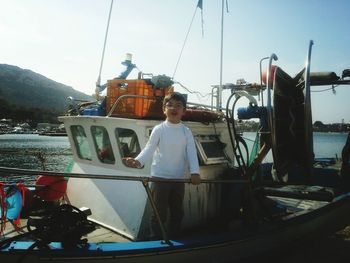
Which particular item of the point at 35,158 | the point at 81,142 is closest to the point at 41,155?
the point at 81,142

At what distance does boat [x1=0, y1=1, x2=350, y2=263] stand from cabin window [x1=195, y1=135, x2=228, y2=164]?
0.02 meters

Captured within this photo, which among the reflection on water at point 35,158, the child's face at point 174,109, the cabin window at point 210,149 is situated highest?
the child's face at point 174,109

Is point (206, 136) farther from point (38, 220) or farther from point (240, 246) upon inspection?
point (38, 220)

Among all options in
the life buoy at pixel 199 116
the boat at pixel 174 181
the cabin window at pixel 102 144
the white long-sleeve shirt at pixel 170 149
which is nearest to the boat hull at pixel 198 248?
the boat at pixel 174 181

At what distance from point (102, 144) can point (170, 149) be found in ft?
6.37

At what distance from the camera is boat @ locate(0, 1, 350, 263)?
4.02m

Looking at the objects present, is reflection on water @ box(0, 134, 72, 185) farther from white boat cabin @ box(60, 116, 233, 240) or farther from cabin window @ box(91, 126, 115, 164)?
cabin window @ box(91, 126, 115, 164)

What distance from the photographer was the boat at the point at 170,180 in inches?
158

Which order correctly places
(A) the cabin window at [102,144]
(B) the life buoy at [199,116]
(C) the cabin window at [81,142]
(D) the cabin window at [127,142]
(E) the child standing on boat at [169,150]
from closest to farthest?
1. (E) the child standing on boat at [169,150]
2. (D) the cabin window at [127,142]
3. (A) the cabin window at [102,144]
4. (B) the life buoy at [199,116]
5. (C) the cabin window at [81,142]

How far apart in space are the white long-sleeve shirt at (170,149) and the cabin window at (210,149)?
137cm

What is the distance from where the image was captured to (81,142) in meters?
5.94

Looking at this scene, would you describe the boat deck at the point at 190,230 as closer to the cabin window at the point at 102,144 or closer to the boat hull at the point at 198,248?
the boat hull at the point at 198,248

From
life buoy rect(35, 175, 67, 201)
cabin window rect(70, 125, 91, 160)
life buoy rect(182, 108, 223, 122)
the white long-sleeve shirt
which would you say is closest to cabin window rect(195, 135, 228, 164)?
life buoy rect(182, 108, 223, 122)

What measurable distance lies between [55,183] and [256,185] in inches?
135
